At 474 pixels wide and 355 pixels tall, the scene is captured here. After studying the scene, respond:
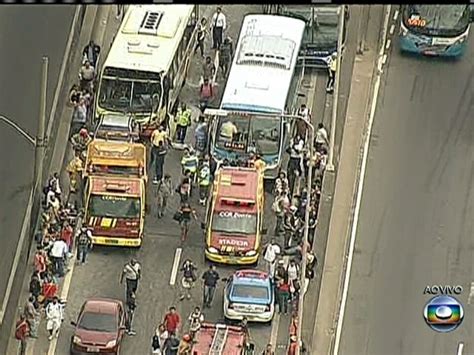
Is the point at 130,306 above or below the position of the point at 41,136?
below

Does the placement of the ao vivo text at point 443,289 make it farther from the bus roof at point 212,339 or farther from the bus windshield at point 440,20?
the bus windshield at point 440,20

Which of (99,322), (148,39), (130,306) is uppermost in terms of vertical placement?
(148,39)

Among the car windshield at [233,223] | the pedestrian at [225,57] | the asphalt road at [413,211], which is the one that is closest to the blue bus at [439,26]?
the asphalt road at [413,211]

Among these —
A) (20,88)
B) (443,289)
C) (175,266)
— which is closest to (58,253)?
(175,266)

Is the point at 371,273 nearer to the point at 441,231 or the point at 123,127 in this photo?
the point at 441,231

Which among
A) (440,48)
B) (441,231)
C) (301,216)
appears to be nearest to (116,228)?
(301,216)

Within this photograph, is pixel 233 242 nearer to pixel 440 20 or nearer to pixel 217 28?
pixel 217 28

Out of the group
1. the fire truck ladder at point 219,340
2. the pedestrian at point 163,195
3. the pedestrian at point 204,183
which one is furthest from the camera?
the pedestrian at point 204,183
